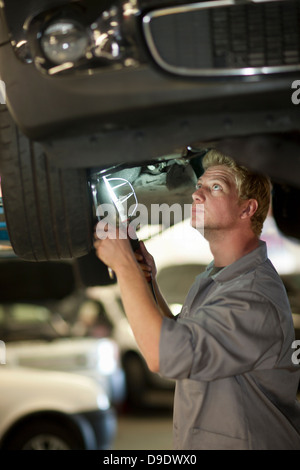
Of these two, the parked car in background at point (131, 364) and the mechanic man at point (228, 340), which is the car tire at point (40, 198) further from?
the parked car in background at point (131, 364)

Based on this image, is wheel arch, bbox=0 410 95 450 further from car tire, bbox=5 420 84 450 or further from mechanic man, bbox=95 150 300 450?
mechanic man, bbox=95 150 300 450

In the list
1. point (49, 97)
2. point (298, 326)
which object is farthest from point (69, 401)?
point (49, 97)

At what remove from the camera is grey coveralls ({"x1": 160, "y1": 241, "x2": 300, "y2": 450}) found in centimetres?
173

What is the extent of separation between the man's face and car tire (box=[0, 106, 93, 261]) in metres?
0.32

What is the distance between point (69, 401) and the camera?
508 centimetres

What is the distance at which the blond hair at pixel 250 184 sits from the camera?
202 cm

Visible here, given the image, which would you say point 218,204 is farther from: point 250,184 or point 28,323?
point 28,323

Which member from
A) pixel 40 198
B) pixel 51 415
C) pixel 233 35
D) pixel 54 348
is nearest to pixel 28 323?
pixel 54 348

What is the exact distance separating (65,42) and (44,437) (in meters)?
3.89

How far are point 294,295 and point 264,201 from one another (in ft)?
19.8

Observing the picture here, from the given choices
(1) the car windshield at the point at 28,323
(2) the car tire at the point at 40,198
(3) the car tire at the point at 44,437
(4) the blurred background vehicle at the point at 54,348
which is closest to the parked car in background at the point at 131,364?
(1) the car windshield at the point at 28,323

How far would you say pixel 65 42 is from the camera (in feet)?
5.54

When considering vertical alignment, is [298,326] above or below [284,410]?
below

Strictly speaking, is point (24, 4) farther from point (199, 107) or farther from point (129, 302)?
point (129, 302)
